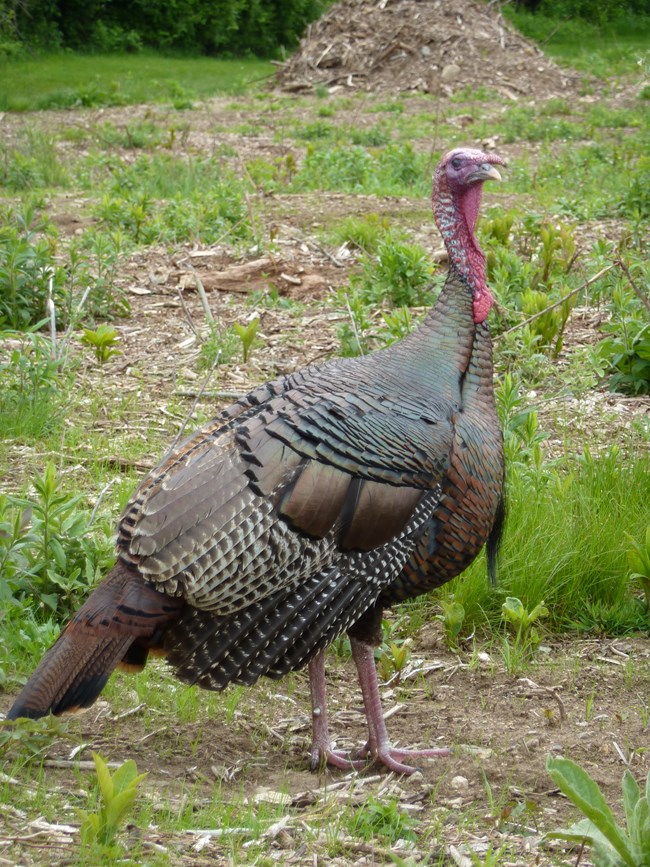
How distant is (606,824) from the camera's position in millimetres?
2600

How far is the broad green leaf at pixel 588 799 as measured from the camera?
2584mm

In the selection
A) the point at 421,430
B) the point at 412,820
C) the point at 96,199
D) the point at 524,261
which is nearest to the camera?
the point at 412,820

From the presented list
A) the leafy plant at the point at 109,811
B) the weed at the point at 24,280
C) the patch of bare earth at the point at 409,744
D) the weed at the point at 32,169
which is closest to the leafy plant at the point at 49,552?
the patch of bare earth at the point at 409,744

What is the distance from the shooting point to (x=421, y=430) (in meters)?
3.56

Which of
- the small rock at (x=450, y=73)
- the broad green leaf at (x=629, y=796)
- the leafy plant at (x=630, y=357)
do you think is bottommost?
the broad green leaf at (x=629, y=796)

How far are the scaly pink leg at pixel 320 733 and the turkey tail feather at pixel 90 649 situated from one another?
2.23 ft

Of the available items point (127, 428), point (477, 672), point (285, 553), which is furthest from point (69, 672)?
point (127, 428)

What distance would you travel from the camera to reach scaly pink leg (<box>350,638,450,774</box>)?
374cm

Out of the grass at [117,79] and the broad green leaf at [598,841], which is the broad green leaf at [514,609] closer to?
the broad green leaf at [598,841]

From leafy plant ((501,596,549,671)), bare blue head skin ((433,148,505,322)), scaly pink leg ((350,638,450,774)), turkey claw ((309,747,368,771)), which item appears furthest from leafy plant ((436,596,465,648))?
bare blue head skin ((433,148,505,322))

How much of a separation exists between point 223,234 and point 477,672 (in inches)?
204

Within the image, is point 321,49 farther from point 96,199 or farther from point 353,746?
point 353,746

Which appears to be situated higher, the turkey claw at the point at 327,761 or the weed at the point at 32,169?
the weed at the point at 32,169

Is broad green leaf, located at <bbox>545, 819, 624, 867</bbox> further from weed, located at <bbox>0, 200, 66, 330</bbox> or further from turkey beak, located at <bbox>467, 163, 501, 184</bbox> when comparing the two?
weed, located at <bbox>0, 200, 66, 330</bbox>
